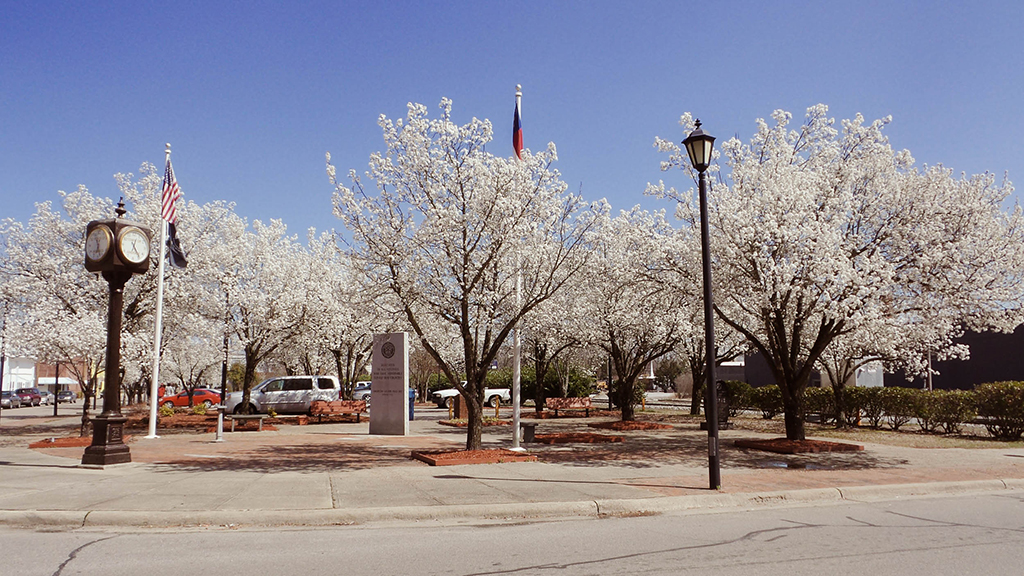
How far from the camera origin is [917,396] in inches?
846

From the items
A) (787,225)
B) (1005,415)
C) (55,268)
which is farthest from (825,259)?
(55,268)

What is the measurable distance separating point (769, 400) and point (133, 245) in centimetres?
2445

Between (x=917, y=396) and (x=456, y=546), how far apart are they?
64.4ft

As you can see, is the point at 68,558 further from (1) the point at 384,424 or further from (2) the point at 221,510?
(1) the point at 384,424

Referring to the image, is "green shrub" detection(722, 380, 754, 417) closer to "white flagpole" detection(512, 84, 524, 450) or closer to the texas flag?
"white flagpole" detection(512, 84, 524, 450)

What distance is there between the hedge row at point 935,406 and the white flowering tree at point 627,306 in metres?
6.17

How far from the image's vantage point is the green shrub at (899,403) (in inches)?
A: 859

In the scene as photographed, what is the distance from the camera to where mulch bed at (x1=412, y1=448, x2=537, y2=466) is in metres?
13.6

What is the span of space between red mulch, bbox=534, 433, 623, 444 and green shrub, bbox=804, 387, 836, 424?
35.3ft

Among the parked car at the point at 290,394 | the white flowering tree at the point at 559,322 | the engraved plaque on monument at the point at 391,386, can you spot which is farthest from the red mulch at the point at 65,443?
the white flowering tree at the point at 559,322

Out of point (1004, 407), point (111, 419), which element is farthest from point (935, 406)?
point (111, 419)

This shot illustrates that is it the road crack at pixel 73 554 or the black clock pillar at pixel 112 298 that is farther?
the black clock pillar at pixel 112 298

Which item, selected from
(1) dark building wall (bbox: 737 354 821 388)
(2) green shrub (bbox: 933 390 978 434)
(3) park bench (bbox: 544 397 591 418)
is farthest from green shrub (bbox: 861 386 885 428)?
(1) dark building wall (bbox: 737 354 821 388)

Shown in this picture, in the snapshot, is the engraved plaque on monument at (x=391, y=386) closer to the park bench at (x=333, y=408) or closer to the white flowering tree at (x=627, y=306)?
the park bench at (x=333, y=408)
